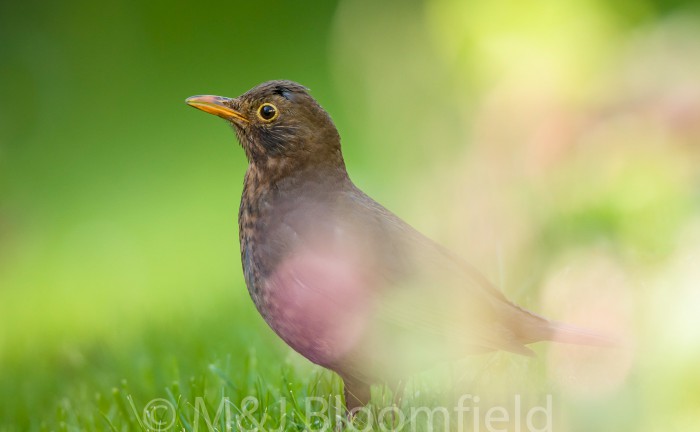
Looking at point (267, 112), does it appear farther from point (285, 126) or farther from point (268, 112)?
point (285, 126)

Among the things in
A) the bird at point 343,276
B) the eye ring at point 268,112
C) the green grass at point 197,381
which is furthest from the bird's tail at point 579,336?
the eye ring at point 268,112

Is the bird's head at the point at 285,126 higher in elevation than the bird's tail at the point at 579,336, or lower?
higher

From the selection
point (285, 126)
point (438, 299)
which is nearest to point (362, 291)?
point (438, 299)

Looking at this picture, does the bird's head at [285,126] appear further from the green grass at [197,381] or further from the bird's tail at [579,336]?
the bird's tail at [579,336]

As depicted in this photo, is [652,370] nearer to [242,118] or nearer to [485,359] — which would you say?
[485,359]

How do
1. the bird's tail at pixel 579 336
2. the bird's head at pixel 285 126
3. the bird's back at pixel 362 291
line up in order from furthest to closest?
the bird's head at pixel 285 126, the bird's tail at pixel 579 336, the bird's back at pixel 362 291

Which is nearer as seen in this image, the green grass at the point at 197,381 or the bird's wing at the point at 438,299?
the bird's wing at the point at 438,299

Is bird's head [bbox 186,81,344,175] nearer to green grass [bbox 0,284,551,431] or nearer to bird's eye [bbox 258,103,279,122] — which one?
bird's eye [bbox 258,103,279,122]

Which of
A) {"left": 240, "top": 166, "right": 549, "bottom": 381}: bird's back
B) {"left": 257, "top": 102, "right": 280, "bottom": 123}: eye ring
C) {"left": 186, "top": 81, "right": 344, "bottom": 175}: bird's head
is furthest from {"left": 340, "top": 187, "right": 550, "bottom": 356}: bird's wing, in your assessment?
{"left": 257, "top": 102, "right": 280, "bottom": 123}: eye ring
